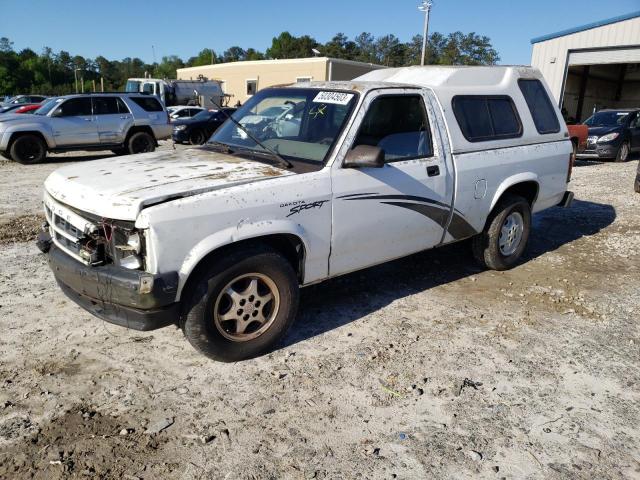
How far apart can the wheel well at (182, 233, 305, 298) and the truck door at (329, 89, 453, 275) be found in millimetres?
273

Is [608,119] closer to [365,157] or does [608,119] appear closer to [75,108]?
[365,157]

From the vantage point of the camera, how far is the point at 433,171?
14.3ft

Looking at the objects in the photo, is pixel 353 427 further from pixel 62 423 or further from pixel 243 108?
pixel 243 108

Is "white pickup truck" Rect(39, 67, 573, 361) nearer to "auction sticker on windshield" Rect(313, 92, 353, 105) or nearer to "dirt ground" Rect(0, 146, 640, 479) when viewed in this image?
"auction sticker on windshield" Rect(313, 92, 353, 105)

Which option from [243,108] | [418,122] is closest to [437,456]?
[418,122]

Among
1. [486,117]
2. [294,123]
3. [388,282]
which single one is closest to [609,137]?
[486,117]

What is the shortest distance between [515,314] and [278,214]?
98.9 inches

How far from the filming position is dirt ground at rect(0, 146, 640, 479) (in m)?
2.70

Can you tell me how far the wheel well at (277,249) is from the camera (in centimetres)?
328

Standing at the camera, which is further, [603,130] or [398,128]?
[603,130]

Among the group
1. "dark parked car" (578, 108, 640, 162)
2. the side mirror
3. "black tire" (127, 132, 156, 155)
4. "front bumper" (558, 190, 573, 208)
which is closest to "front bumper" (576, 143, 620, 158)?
"dark parked car" (578, 108, 640, 162)

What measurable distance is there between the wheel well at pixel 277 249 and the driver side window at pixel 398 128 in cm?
90

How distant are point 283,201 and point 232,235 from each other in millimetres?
434

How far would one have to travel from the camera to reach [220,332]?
3447mm
